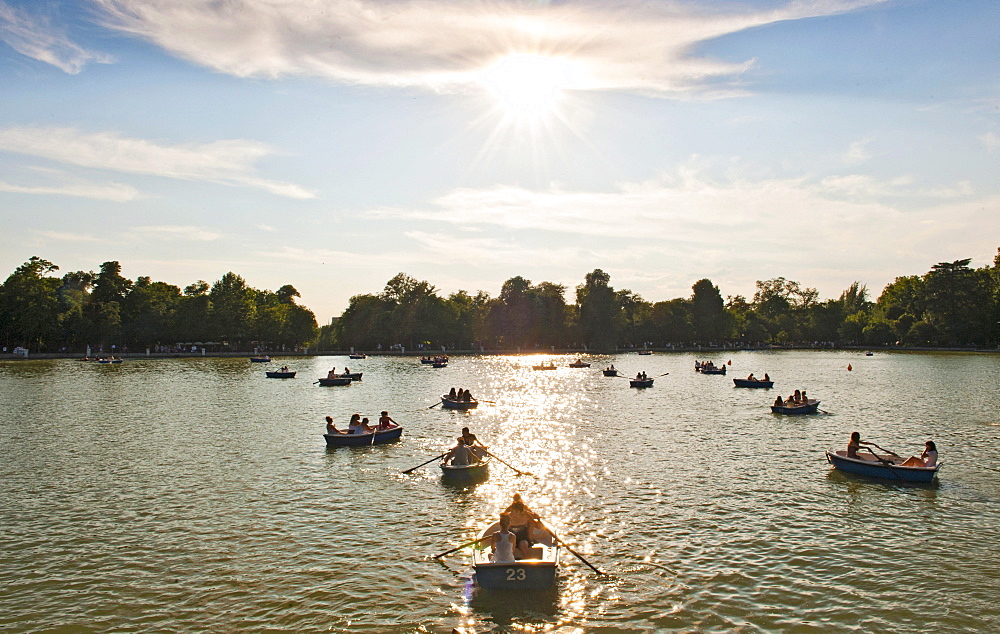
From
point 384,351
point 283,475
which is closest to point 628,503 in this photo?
point 283,475

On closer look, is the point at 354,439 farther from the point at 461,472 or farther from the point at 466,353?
the point at 466,353

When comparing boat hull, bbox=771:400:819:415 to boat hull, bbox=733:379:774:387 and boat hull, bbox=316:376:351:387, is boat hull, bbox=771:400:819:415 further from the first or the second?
boat hull, bbox=316:376:351:387

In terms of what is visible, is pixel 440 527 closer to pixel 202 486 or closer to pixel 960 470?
pixel 202 486

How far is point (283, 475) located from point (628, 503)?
14.4m

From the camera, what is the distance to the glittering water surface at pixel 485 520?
1420cm

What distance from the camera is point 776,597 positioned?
48.6ft

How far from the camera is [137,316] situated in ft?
468

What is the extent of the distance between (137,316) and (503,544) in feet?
496

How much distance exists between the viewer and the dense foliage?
125125mm

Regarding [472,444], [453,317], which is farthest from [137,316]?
[472,444]

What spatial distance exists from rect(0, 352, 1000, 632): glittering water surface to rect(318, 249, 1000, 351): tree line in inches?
4886

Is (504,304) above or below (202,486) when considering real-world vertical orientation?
above

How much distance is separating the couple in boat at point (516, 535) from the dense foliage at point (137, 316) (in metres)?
140

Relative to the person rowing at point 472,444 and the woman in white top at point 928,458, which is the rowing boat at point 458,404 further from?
the woman in white top at point 928,458
